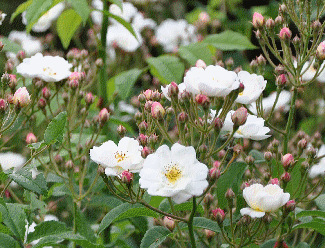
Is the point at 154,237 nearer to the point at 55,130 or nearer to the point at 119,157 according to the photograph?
the point at 119,157

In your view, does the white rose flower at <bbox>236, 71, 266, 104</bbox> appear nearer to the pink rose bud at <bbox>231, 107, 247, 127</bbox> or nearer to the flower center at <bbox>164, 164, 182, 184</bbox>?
the pink rose bud at <bbox>231, 107, 247, 127</bbox>

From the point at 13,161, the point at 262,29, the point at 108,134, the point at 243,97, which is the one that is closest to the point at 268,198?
the point at 243,97

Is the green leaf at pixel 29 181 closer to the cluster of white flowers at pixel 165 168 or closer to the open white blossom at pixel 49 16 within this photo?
the cluster of white flowers at pixel 165 168

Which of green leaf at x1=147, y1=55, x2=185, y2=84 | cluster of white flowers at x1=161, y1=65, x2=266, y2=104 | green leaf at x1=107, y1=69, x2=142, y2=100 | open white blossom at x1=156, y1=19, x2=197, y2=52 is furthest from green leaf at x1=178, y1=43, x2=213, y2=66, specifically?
open white blossom at x1=156, y1=19, x2=197, y2=52

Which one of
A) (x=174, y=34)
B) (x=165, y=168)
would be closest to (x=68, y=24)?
(x=165, y=168)

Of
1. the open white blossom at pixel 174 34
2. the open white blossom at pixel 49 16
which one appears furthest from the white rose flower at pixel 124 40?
the open white blossom at pixel 174 34
